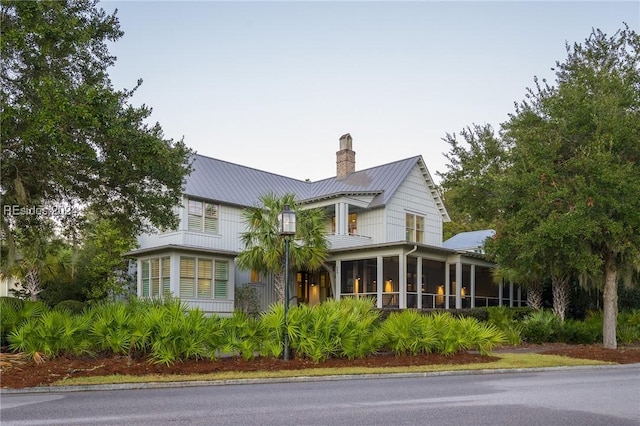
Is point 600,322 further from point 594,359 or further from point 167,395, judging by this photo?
point 167,395

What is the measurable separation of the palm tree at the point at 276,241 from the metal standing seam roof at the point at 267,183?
3.58 m

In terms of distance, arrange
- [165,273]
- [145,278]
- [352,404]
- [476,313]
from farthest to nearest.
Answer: [145,278], [165,273], [476,313], [352,404]

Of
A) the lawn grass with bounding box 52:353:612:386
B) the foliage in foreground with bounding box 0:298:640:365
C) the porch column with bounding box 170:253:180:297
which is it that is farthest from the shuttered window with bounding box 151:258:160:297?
the lawn grass with bounding box 52:353:612:386

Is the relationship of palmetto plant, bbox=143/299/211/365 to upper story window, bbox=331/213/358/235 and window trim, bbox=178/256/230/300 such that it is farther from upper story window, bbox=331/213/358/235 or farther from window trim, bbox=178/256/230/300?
upper story window, bbox=331/213/358/235

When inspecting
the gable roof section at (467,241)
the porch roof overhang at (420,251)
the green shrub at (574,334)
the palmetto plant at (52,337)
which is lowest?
the green shrub at (574,334)

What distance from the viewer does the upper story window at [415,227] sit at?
98.2ft

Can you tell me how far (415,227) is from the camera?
3023cm

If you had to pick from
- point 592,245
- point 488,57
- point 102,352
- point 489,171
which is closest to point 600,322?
point 592,245

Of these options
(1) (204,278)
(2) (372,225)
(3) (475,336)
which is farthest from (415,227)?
(3) (475,336)

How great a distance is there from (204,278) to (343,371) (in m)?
15.1

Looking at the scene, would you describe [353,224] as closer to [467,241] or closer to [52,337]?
[467,241]

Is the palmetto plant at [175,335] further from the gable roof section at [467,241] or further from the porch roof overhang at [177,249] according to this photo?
the gable roof section at [467,241]

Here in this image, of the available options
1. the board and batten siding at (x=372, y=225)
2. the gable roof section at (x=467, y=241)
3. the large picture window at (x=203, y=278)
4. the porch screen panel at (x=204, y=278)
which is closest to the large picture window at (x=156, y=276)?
the large picture window at (x=203, y=278)

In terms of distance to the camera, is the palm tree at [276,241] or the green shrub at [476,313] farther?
the green shrub at [476,313]
